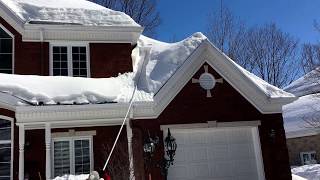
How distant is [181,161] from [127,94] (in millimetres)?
2803

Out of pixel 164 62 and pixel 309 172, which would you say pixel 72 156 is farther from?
pixel 309 172

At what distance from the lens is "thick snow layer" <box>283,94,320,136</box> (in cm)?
2558

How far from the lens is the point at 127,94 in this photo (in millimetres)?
13438

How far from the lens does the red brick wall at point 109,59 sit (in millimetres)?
15250

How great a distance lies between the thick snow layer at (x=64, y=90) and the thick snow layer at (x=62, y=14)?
2669 millimetres

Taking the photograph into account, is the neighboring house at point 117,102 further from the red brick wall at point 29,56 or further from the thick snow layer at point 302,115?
the thick snow layer at point 302,115

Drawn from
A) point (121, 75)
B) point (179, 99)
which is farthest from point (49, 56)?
point (179, 99)

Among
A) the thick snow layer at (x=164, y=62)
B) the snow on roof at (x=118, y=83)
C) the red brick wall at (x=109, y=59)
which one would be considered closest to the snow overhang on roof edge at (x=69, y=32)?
the red brick wall at (x=109, y=59)

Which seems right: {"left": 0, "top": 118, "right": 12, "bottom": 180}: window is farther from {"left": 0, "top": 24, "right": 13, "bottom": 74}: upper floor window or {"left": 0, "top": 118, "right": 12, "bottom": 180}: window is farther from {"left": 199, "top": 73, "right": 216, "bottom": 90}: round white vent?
{"left": 199, "top": 73, "right": 216, "bottom": 90}: round white vent

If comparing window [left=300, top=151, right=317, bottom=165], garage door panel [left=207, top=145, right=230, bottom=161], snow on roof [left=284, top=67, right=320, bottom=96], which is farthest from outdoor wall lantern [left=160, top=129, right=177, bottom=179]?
snow on roof [left=284, top=67, right=320, bottom=96]

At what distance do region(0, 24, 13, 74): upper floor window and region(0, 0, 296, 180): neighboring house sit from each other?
3 cm

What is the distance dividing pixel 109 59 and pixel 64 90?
10.3 feet

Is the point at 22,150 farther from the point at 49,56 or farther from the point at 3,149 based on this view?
the point at 49,56

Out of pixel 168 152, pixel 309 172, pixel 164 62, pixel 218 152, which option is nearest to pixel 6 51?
pixel 164 62
